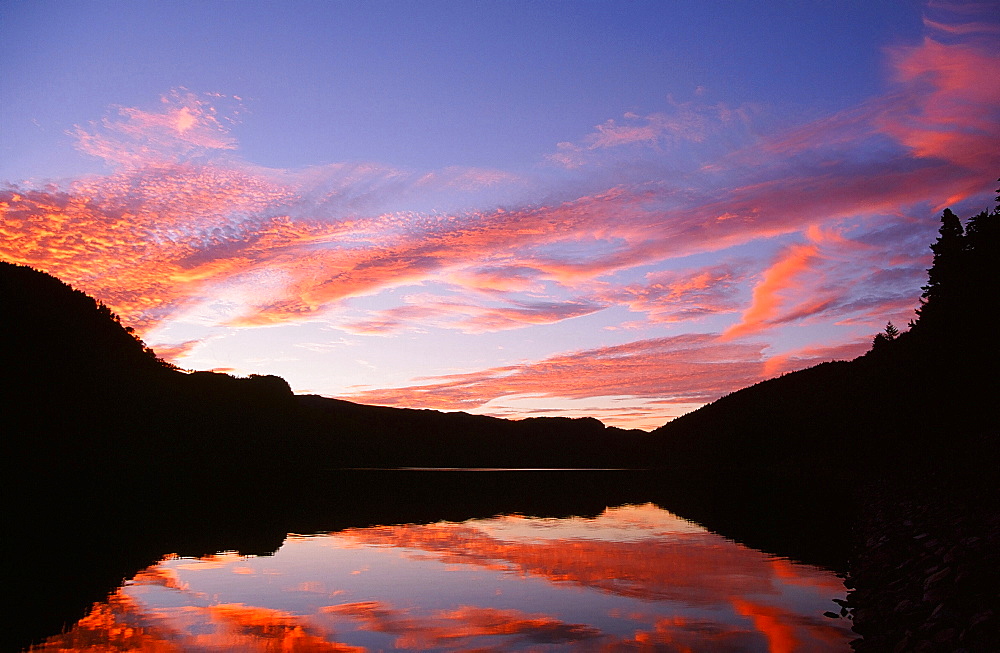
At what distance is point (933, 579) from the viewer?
58.1 feet

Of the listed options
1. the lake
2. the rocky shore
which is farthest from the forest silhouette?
the lake

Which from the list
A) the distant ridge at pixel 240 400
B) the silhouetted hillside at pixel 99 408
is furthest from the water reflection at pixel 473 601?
the silhouetted hillside at pixel 99 408

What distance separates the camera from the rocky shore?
45.8 feet

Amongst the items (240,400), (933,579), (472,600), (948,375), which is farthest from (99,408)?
(933,579)

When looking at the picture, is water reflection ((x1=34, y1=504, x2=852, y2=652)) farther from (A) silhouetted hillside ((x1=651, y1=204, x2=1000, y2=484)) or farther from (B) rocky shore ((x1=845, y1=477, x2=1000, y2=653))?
(A) silhouetted hillside ((x1=651, y1=204, x2=1000, y2=484))

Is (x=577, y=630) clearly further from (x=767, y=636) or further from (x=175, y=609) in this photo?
(x=175, y=609)

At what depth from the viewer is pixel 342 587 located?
24.3 m

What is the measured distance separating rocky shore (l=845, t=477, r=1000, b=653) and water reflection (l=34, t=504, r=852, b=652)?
1.07 m

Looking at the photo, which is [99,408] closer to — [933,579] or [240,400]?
[240,400]

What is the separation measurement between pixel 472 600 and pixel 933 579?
12.7 metres

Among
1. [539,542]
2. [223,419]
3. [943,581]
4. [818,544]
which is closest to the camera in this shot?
[943,581]

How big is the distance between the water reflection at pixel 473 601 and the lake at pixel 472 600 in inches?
2.3

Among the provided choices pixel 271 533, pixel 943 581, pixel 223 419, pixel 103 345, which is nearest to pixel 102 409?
pixel 103 345

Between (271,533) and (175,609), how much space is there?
71.9 ft
